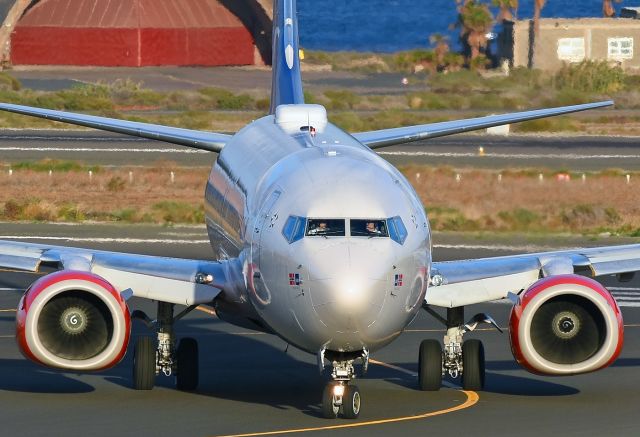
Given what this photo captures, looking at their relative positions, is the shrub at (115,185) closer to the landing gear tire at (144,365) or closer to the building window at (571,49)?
the landing gear tire at (144,365)

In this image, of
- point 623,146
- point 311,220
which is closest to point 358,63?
point 623,146

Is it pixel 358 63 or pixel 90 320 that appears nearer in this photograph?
pixel 90 320

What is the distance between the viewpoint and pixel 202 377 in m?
32.1

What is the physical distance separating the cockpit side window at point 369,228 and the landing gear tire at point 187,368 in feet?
21.0

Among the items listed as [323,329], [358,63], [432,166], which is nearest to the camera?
[323,329]

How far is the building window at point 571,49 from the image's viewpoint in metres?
149

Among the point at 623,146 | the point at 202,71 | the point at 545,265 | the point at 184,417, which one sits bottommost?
the point at 184,417

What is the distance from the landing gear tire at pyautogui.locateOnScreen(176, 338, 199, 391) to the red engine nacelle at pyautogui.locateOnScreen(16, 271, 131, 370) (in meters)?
2.57

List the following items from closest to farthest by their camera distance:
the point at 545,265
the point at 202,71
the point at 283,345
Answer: the point at 545,265 → the point at 283,345 → the point at 202,71

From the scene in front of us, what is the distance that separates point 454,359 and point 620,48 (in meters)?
123

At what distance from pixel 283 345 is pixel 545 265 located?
8.94 meters

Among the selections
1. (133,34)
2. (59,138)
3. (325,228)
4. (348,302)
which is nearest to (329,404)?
(348,302)

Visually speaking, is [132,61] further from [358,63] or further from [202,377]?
[202,377]

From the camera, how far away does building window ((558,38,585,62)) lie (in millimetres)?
148625
